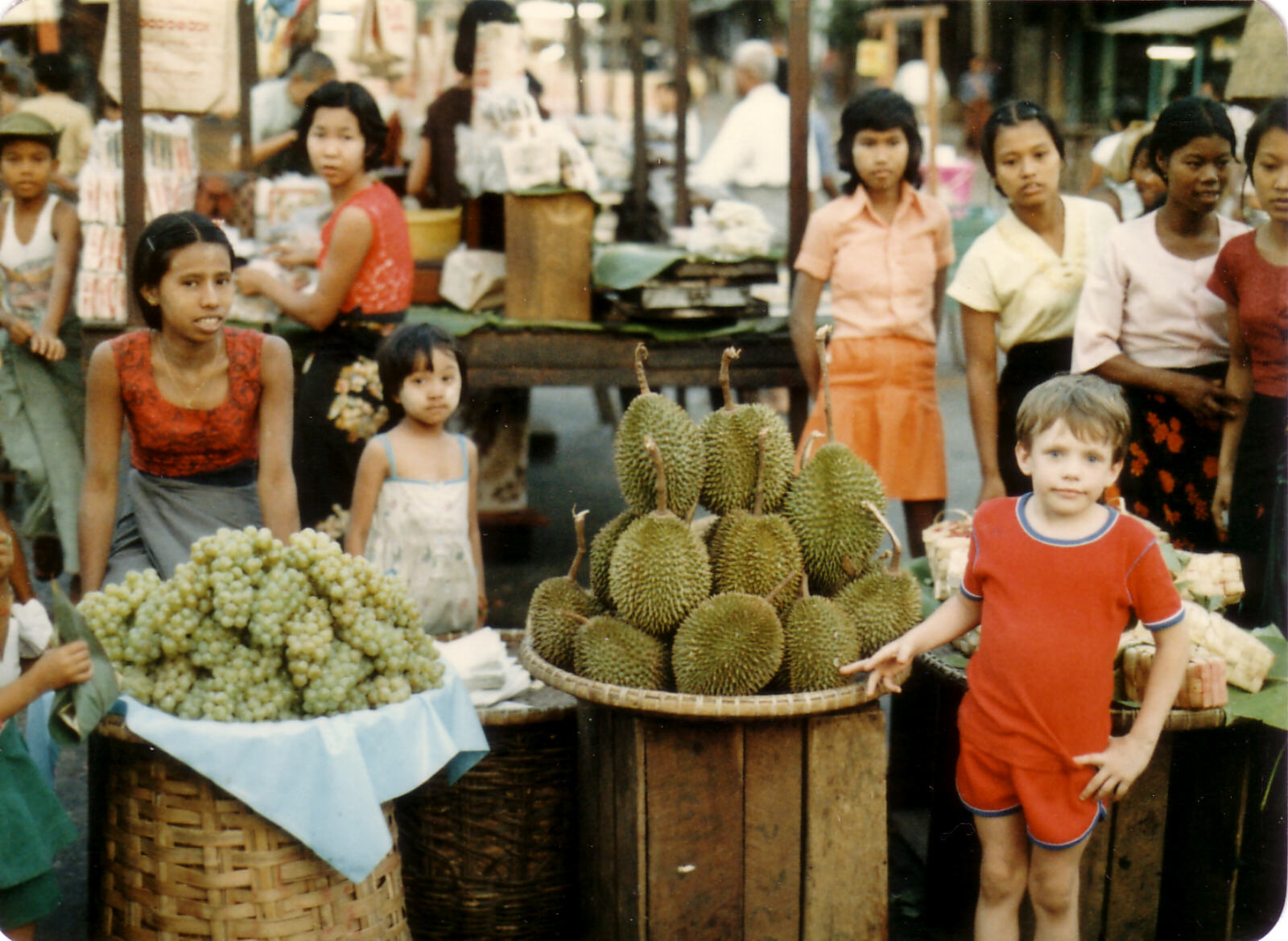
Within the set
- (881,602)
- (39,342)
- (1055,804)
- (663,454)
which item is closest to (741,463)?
(663,454)

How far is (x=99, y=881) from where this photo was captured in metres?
2.54

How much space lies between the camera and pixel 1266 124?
301 cm

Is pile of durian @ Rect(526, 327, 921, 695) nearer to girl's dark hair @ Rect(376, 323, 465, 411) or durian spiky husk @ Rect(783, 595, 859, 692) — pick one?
durian spiky husk @ Rect(783, 595, 859, 692)

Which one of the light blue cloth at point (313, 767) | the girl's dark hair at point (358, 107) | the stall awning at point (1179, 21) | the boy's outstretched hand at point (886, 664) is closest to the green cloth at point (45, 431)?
the girl's dark hair at point (358, 107)

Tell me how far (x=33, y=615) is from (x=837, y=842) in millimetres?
1629

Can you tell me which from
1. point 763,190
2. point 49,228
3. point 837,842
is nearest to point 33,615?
point 837,842

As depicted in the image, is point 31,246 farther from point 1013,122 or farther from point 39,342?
point 1013,122

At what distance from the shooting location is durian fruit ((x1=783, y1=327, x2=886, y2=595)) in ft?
8.69

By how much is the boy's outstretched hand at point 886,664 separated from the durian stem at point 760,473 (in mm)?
379

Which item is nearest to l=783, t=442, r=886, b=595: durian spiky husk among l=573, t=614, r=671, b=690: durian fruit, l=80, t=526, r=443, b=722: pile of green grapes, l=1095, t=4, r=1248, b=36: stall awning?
l=573, t=614, r=671, b=690: durian fruit

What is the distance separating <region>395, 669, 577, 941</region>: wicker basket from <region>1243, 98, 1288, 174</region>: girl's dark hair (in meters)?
1.99

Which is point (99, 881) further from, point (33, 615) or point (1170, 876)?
point (1170, 876)

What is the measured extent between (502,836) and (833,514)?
99cm

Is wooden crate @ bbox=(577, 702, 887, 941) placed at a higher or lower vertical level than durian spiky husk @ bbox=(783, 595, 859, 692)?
lower
